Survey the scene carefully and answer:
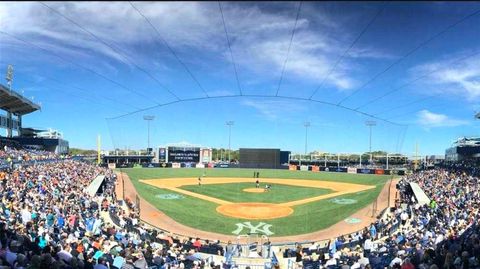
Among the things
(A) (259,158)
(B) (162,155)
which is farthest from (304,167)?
(B) (162,155)

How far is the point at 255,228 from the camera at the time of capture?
2634 cm

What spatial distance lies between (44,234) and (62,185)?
17038 millimetres

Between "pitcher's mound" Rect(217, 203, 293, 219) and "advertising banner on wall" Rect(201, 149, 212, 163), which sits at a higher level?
"advertising banner on wall" Rect(201, 149, 212, 163)

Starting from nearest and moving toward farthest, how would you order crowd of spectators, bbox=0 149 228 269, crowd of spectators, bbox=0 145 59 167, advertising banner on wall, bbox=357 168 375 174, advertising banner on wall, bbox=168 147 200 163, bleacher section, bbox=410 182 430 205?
crowd of spectators, bbox=0 149 228 269 → bleacher section, bbox=410 182 430 205 → crowd of spectators, bbox=0 145 59 167 → advertising banner on wall, bbox=357 168 375 174 → advertising banner on wall, bbox=168 147 200 163

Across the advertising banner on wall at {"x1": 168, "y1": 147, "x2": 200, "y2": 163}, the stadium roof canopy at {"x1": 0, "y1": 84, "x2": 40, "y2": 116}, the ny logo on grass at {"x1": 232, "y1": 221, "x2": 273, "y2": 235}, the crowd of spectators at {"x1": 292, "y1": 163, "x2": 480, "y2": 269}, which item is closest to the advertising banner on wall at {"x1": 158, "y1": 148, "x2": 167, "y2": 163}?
the advertising banner on wall at {"x1": 168, "y1": 147, "x2": 200, "y2": 163}

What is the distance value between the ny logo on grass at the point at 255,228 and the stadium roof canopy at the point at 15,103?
3477 cm

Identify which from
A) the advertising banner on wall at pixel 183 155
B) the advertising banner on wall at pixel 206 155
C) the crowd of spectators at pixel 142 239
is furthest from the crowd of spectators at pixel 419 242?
the advertising banner on wall at pixel 206 155

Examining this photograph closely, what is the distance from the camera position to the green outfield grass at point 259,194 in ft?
128

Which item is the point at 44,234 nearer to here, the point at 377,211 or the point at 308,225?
the point at 308,225

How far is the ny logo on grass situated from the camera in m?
25.2

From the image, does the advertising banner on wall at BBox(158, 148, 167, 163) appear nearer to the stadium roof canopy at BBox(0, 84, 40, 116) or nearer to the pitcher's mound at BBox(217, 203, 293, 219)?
the stadium roof canopy at BBox(0, 84, 40, 116)

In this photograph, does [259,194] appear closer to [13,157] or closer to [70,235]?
[13,157]

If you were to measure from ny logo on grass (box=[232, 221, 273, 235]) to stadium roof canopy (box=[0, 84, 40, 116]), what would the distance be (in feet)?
114

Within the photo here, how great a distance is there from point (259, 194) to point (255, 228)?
16098mm
